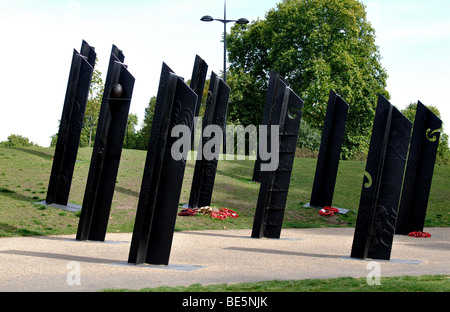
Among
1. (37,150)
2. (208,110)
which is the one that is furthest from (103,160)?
(37,150)

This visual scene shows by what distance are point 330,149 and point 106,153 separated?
10516mm

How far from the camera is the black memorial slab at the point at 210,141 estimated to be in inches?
712

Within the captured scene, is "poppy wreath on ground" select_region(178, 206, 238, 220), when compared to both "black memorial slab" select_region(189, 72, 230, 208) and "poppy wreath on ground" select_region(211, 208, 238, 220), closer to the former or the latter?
"poppy wreath on ground" select_region(211, 208, 238, 220)

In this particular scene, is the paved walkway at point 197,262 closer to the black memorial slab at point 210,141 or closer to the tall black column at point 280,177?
the tall black column at point 280,177

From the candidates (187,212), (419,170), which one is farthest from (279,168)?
(419,170)

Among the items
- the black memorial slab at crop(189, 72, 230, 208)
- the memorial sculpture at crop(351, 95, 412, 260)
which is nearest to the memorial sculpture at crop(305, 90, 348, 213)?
the black memorial slab at crop(189, 72, 230, 208)

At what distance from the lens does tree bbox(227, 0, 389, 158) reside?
124 feet

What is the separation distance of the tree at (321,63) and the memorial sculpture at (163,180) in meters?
27.8

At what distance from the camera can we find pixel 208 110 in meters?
18.2

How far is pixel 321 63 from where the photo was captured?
37.3m

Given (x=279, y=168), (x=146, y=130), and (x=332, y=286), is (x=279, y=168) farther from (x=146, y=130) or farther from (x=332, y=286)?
(x=146, y=130)

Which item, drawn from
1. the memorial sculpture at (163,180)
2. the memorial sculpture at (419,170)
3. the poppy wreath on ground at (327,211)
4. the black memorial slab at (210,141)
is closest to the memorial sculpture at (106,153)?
the memorial sculpture at (163,180)

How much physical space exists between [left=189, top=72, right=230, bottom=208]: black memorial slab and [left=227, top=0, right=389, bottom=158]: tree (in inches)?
754

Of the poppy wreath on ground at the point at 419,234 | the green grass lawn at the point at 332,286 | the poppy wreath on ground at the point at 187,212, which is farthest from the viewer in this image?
the poppy wreath on ground at the point at 187,212
